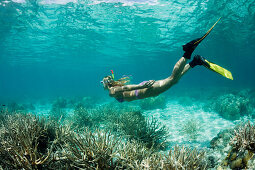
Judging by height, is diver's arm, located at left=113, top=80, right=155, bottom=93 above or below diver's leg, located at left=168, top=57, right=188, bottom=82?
below

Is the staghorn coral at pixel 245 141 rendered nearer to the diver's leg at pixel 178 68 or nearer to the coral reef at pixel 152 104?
the diver's leg at pixel 178 68

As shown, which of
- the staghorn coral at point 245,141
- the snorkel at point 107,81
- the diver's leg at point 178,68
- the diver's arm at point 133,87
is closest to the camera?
the staghorn coral at point 245,141

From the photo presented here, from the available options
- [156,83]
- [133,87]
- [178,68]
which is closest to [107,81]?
[133,87]

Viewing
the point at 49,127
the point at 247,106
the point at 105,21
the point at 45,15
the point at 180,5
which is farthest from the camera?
the point at 105,21

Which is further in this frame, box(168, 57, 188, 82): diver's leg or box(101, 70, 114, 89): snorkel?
box(101, 70, 114, 89): snorkel

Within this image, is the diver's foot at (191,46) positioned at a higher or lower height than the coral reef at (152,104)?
higher

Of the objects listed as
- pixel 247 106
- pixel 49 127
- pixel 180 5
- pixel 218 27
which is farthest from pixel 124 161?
pixel 218 27

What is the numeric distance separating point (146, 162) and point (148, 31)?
22597mm

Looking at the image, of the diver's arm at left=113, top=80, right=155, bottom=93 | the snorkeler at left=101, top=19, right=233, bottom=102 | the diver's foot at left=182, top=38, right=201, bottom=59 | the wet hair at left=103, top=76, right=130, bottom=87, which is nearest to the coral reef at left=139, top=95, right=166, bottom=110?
the snorkeler at left=101, top=19, right=233, bottom=102

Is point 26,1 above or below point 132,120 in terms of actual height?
above

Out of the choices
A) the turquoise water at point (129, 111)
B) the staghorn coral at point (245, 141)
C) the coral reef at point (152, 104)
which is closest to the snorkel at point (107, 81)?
the turquoise water at point (129, 111)

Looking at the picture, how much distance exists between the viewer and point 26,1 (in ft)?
45.3

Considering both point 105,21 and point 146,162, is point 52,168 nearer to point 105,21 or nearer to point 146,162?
point 146,162

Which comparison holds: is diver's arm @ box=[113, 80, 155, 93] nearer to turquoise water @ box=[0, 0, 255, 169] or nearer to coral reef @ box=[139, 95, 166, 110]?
turquoise water @ box=[0, 0, 255, 169]
